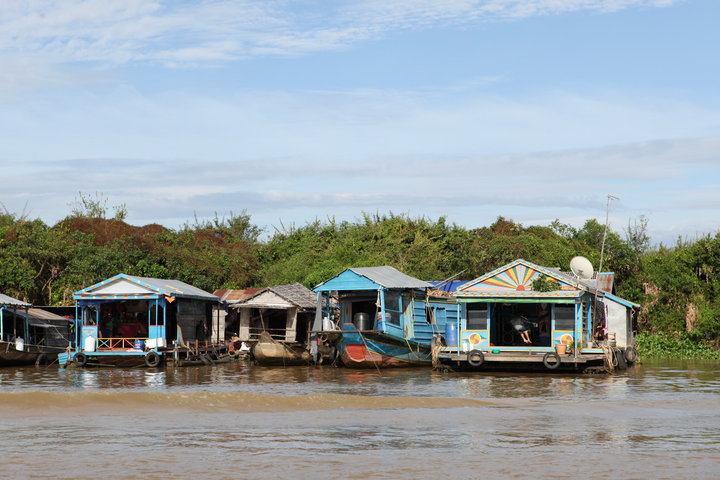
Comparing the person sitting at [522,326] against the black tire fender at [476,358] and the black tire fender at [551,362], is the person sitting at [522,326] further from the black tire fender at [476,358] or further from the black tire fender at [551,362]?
the black tire fender at [476,358]

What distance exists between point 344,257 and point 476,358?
20.3m

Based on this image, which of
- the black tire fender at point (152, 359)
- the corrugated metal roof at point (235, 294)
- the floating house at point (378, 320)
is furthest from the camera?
the corrugated metal roof at point (235, 294)

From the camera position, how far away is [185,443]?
1416 cm

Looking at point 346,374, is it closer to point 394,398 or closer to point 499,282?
point 499,282

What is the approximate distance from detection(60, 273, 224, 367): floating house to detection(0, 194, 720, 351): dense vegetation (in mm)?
6964

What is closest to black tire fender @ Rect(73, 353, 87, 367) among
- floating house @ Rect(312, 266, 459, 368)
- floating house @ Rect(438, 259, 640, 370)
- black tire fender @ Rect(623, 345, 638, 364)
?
floating house @ Rect(312, 266, 459, 368)

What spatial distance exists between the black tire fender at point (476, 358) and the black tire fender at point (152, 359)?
11.0 meters

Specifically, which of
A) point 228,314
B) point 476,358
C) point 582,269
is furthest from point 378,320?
point 228,314

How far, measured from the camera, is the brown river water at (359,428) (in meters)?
12.3

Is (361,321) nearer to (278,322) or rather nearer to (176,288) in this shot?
(176,288)

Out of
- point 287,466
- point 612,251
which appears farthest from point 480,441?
Answer: point 612,251

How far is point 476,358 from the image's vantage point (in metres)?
28.2

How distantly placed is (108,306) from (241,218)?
104 feet

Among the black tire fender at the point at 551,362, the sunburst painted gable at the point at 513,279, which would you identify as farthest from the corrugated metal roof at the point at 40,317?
the black tire fender at the point at 551,362
